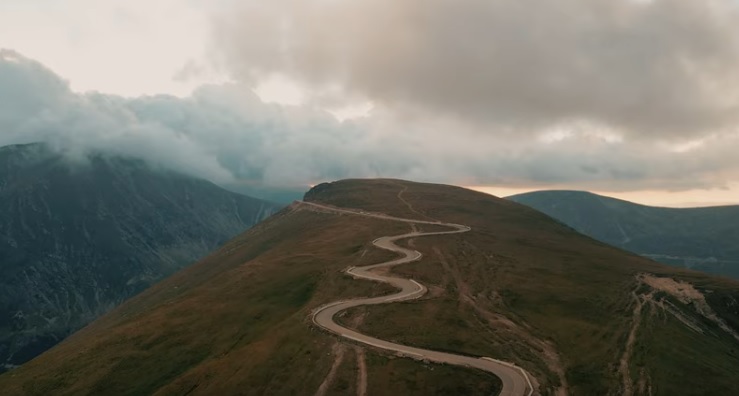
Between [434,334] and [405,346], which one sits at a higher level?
[434,334]

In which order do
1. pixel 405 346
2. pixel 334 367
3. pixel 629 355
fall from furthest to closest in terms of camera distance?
1. pixel 629 355
2. pixel 405 346
3. pixel 334 367

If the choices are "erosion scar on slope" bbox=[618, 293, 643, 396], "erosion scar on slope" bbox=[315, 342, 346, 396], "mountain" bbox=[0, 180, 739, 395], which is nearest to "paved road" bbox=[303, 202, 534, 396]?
"mountain" bbox=[0, 180, 739, 395]

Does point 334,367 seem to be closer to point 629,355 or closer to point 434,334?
point 434,334

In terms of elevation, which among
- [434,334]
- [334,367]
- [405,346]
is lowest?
[334,367]

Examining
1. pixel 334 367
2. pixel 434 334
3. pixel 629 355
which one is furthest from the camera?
pixel 434 334

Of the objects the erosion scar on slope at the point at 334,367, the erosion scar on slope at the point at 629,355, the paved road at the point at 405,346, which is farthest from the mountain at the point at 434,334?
the paved road at the point at 405,346

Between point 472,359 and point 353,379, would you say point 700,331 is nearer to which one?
point 472,359

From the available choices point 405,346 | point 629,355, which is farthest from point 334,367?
point 629,355

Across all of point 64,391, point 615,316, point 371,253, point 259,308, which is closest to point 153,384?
point 64,391
